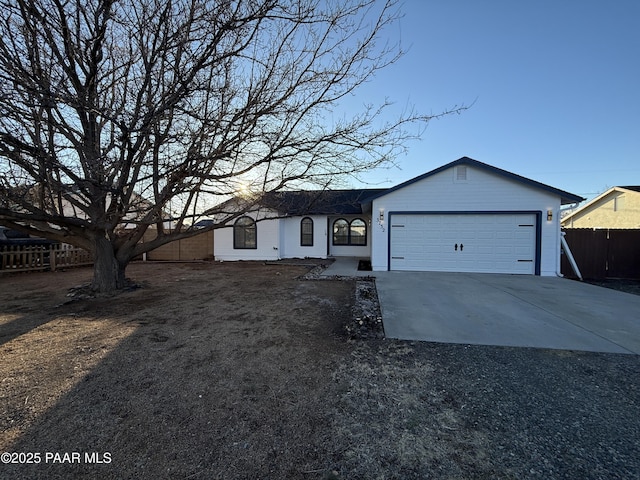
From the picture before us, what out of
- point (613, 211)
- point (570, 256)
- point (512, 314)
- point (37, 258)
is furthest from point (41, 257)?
point (613, 211)

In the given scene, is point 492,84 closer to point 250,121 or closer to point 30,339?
point 250,121

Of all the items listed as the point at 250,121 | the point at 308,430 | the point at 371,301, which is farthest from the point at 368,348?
the point at 250,121

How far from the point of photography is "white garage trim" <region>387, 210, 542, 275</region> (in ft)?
33.2

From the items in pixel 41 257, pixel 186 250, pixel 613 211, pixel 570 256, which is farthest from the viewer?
pixel 613 211

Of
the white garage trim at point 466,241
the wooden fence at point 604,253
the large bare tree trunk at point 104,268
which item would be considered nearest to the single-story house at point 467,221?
the white garage trim at point 466,241

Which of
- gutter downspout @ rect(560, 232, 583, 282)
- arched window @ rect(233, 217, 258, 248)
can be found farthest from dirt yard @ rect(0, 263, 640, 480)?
arched window @ rect(233, 217, 258, 248)

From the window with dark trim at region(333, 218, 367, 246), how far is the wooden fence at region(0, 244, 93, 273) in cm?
1197

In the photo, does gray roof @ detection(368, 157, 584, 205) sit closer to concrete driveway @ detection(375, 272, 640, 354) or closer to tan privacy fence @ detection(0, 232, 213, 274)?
concrete driveway @ detection(375, 272, 640, 354)

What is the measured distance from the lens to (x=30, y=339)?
13.4ft

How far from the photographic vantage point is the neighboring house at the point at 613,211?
18078 mm

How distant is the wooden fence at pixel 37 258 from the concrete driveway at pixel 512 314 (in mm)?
12557

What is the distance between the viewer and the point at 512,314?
5.27 metres

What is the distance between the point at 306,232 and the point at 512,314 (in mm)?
11365

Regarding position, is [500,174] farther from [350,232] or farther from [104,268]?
[104,268]
